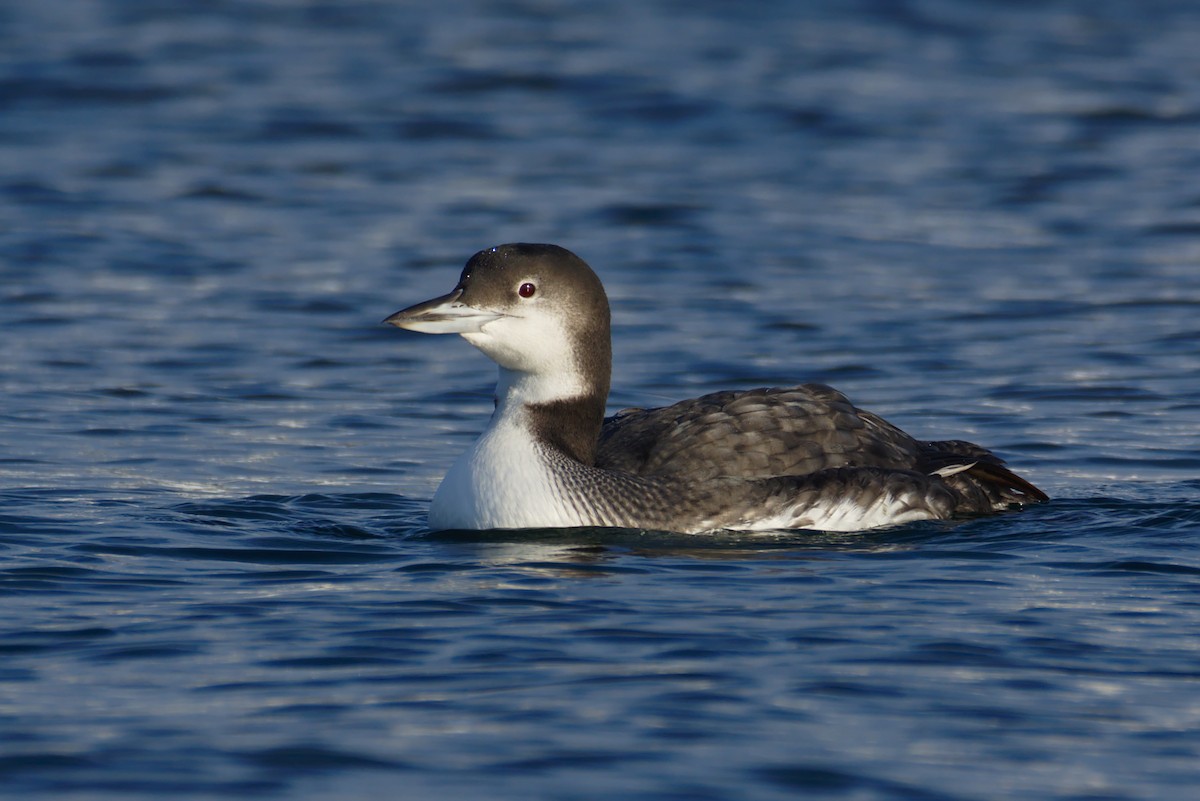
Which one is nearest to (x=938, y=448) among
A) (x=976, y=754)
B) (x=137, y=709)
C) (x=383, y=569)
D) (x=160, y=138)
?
(x=383, y=569)

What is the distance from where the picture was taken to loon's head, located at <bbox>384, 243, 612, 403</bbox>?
26.3ft

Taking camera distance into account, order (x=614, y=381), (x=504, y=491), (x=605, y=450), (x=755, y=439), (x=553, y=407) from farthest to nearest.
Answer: (x=614, y=381) < (x=605, y=450) < (x=755, y=439) < (x=553, y=407) < (x=504, y=491)

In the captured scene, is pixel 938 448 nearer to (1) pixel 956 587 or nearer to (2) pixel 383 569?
(1) pixel 956 587

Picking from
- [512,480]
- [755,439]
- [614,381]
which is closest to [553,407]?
[512,480]

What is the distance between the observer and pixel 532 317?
810cm

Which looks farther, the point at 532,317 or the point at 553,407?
the point at 553,407

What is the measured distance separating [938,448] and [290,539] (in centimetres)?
279

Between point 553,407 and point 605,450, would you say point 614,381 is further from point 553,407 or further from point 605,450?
point 553,407

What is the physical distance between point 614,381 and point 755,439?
3282mm

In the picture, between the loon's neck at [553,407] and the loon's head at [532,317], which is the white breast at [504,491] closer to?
the loon's neck at [553,407]

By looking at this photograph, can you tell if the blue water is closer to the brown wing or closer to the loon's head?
the brown wing

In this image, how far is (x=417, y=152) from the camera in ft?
58.4

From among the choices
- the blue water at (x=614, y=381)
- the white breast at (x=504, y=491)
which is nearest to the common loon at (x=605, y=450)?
the white breast at (x=504, y=491)

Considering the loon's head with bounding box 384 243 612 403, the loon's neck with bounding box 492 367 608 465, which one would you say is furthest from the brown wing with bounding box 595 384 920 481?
the loon's head with bounding box 384 243 612 403
